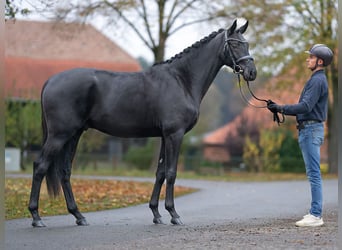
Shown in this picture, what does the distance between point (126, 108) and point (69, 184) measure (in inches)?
58.0

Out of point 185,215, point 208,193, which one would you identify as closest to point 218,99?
point 208,193

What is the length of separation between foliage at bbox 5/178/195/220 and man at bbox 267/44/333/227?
13.9 feet

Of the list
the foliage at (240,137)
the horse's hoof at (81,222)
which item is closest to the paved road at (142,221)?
the horse's hoof at (81,222)

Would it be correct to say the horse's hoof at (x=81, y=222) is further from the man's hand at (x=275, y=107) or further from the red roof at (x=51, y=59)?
the red roof at (x=51, y=59)

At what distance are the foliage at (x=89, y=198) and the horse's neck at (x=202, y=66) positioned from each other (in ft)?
9.93

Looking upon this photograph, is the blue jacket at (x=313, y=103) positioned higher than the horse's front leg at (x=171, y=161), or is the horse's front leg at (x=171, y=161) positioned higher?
the blue jacket at (x=313, y=103)

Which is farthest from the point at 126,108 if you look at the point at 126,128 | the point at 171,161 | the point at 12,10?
the point at 12,10

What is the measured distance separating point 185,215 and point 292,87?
67.9ft

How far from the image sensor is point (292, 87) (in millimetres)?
31047

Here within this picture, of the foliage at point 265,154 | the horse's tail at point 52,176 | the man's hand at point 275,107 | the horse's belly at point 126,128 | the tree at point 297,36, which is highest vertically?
the tree at point 297,36

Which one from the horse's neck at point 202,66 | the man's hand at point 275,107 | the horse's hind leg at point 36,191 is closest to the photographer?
the man's hand at point 275,107

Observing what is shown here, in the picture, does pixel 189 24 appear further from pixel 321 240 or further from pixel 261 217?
pixel 321 240

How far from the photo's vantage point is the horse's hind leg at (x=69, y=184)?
9.67m

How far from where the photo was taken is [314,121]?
9031 mm
